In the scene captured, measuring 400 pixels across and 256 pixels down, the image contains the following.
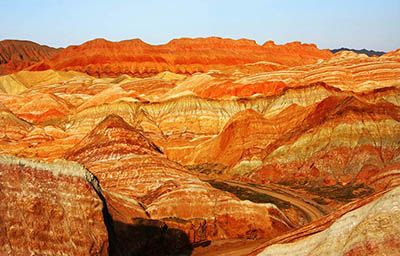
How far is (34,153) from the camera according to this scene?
81.1 metres

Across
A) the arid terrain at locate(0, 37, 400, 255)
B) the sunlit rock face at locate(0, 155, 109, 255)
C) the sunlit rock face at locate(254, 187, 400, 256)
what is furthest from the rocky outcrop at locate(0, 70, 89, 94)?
the sunlit rock face at locate(254, 187, 400, 256)

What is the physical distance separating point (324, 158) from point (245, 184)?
39.1 feet

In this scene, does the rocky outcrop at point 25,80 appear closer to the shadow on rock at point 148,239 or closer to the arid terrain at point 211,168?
the arid terrain at point 211,168

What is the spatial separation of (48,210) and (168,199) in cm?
1669

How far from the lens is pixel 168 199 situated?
38219 millimetres

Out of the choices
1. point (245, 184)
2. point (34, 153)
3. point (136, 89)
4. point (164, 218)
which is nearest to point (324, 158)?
point (245, 184)

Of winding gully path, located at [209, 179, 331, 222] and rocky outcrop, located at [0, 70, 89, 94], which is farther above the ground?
rocky outcrop, located at [0, 70, 89, 94]

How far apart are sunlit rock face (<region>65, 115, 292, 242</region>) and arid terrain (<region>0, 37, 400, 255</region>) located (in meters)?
0.10

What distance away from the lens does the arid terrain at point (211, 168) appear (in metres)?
21.5

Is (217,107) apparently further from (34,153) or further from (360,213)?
(360,213)

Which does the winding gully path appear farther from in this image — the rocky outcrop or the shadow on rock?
the rocky outcrop

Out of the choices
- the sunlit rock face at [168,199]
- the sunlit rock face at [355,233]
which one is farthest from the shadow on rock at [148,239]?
the sunlit rock face at [355,233]

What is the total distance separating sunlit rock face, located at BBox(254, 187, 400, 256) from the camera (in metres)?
16.5

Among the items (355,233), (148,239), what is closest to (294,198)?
(148,239)
